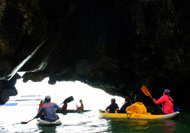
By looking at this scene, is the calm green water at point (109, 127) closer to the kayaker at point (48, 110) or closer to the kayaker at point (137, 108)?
the kayaker at point (48, 110)

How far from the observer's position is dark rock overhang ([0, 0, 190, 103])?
10570 millimetres

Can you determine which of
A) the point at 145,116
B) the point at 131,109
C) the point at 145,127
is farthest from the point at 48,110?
the point at 145,116

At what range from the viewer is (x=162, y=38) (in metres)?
14.1

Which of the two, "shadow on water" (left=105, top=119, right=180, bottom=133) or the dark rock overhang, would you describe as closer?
"shadow on water" (left=105, top=119, right=180, bottom=133)

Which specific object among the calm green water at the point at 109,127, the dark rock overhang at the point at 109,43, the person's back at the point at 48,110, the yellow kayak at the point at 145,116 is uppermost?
the dark rock overhang at the point at 109,43

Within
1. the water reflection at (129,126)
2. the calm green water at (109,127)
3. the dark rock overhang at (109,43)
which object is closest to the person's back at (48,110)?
the calm green water at (109,127)

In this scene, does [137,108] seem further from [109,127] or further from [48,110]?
[48,110]

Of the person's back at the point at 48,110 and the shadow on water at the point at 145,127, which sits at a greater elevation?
the person's back at the point at 48,110

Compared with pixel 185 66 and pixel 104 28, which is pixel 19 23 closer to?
pixel 104 28

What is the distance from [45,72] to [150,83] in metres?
10.1

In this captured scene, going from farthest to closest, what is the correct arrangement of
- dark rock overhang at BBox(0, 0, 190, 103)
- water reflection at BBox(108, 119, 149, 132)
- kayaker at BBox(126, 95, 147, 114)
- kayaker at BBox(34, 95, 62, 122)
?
1. dark rock overhang at BBox(0, 0, 190, 103)
2. kayaker at BBox(126, 95, 147, 114)
3. kayaker at BBox(34, 95, 62, 122)
4. water reflection at BBox(108, 119, 149, 132)

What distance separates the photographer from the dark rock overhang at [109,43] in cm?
1057

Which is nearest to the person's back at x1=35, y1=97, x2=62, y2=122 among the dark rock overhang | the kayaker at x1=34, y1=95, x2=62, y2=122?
the kayaker at x1=34, y1=95, x2=62, y2=122

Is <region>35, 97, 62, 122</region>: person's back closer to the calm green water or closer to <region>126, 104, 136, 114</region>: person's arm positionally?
the calm green water
